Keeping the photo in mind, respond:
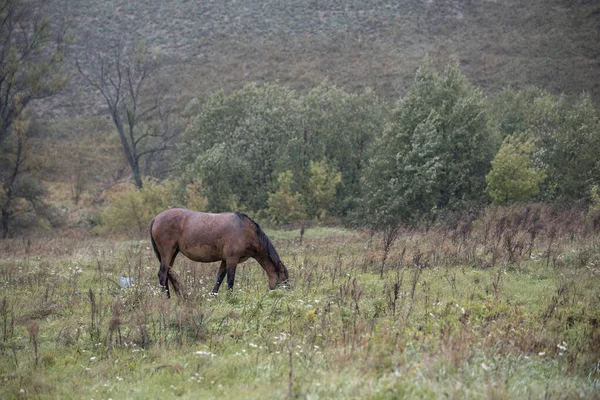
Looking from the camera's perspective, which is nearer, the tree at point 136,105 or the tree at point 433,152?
the tree at point 433,152

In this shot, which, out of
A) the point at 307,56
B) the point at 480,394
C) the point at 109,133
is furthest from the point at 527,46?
the point at 480,394

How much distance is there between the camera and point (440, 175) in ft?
94.9

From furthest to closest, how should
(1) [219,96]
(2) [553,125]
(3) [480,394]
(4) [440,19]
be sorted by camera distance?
(4) [440,19] → (1) [219,96] → (2) [553,125] → (3) [480,394]

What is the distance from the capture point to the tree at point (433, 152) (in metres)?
28.3

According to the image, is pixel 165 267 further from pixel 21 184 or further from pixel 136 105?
pixel 136 105

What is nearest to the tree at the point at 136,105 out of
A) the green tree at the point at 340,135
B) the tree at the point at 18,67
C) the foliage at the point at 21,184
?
the tree at the point at 18,67

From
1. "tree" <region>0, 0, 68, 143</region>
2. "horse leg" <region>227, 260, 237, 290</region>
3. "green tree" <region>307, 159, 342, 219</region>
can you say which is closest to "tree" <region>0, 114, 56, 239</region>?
"tree" <region>0, 0, 68, 143</region>

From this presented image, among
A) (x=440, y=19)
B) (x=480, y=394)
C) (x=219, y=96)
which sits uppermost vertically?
(x=440, y=19)

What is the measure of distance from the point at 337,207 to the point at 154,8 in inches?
2135

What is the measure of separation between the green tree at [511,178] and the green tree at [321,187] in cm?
1109

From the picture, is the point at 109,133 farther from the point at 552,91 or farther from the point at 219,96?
the point at 552,91

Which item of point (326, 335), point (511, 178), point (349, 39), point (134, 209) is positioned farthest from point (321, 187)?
point (349, 39)

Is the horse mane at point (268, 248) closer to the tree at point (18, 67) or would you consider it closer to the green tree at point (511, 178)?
the green tree at point (511, 178)

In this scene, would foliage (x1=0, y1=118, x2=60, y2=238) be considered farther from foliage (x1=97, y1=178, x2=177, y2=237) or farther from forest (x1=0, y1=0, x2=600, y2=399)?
foliage (x1=97, y1=178, x2=177, y2=237)
